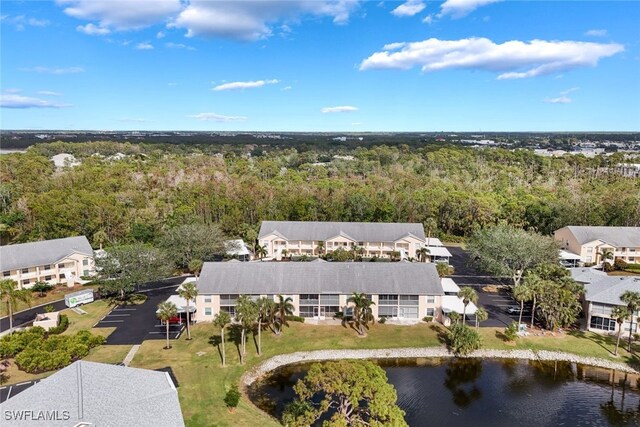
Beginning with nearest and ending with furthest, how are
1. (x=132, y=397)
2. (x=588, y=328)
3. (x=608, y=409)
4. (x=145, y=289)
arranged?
(x=132, y=397), (x=608, y=409), (x=588, y=328), (x=145, y=289)

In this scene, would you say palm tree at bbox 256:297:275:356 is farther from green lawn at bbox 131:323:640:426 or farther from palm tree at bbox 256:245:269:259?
palm tree at bbox 256:245:269:259

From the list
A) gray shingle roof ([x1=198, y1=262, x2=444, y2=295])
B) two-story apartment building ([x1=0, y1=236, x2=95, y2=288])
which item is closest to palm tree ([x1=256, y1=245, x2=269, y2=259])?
gray shingle roof ([x1=198, y1=262, x2=444, y2=295])

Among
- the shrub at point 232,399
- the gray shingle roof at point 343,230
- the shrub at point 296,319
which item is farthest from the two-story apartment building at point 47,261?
the shrub at point 232,399

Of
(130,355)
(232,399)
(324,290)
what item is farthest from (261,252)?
(232,399)

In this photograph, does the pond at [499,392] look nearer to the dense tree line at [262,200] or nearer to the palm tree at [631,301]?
the palm tree at [631,301]

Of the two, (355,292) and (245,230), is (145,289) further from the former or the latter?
(355,292)

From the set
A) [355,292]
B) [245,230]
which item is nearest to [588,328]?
[355,292]

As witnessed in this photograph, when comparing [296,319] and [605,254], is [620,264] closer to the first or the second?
[605,254]
